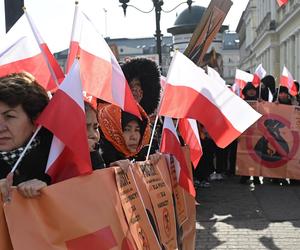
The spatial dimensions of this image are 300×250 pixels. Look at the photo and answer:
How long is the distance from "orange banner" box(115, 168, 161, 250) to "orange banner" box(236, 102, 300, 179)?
6.08 meters

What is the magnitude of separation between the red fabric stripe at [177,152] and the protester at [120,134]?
24 cm

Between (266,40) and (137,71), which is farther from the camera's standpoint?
(266,40)

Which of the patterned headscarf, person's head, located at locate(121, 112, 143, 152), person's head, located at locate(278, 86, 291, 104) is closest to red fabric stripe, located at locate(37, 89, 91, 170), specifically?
the patterned headscarf

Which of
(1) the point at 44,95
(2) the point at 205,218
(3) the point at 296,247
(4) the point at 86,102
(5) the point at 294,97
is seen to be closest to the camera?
(1) the point at 44,95

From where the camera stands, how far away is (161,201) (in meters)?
3.47

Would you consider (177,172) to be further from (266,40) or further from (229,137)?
(266,40)

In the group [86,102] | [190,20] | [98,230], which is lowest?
[98,230]

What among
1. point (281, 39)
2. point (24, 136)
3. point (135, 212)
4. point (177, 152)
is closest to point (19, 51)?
point (24, 136)

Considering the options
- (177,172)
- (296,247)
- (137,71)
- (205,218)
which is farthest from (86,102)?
(205,218)

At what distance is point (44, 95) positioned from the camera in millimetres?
2525

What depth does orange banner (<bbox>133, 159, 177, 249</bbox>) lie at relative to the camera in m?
3.34

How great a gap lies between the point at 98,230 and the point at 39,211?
0.32 metres

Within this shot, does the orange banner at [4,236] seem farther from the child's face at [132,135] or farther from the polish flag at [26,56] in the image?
the child's face at [132,135]

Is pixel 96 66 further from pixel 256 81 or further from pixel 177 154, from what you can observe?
pixel 256 81
